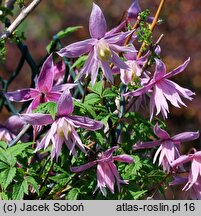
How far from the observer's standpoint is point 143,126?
1572 mm

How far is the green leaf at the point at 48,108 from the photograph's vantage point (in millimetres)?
1332

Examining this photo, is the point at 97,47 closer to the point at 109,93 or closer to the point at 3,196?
the point at 109,93

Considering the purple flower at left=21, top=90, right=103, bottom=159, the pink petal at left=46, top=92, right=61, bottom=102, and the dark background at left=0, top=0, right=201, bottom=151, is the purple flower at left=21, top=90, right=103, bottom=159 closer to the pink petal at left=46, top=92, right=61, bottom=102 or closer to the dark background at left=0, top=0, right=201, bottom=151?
the pink petal at left=46, top=92, right=61, bottom=102

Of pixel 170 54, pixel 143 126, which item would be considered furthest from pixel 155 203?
pixel 170 54

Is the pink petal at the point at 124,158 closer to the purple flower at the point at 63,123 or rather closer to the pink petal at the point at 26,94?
the purple flower at the point at 63,123

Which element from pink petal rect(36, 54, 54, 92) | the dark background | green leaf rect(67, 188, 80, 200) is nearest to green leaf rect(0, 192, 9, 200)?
green leaf rect(67, 188, 80, 200)

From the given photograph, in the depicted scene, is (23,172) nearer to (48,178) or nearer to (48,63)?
(48,178)

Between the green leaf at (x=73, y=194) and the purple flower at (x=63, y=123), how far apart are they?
11 cm

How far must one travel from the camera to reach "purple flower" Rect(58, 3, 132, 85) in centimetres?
138

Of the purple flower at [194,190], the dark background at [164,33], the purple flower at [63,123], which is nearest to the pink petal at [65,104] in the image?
the purple flower at [63,123]

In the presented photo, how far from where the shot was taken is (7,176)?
1389 millimetres

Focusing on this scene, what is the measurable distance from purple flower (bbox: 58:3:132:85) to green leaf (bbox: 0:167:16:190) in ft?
0.80

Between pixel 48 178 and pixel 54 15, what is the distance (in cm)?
471

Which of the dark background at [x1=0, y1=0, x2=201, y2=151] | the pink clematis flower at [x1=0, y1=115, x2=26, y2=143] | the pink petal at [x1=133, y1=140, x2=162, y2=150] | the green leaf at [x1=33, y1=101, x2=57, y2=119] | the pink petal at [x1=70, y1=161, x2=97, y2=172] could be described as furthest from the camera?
the dark background at [x1=0, y1=0, x2=201, y2=151]
